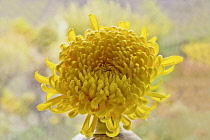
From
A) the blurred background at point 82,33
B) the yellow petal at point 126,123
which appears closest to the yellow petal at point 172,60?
the yellow petal at point 126,123

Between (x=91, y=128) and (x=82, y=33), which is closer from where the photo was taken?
(x=91, y=128)

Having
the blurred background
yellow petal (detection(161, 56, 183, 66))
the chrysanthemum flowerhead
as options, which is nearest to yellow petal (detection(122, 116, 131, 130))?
the chrysanthemum flowerhead

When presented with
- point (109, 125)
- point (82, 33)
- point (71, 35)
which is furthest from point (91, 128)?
point (82, 33)

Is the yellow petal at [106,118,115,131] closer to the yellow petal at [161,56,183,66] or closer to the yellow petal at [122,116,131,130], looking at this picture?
the yellow petal at [122,116,131,130]

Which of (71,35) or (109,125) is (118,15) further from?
(109,125)

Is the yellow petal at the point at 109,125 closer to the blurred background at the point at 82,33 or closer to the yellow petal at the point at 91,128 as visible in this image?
the yellow petal at the point at 91,128

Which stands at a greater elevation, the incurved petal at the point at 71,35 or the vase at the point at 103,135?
the incurved petal at the point at 71,35
